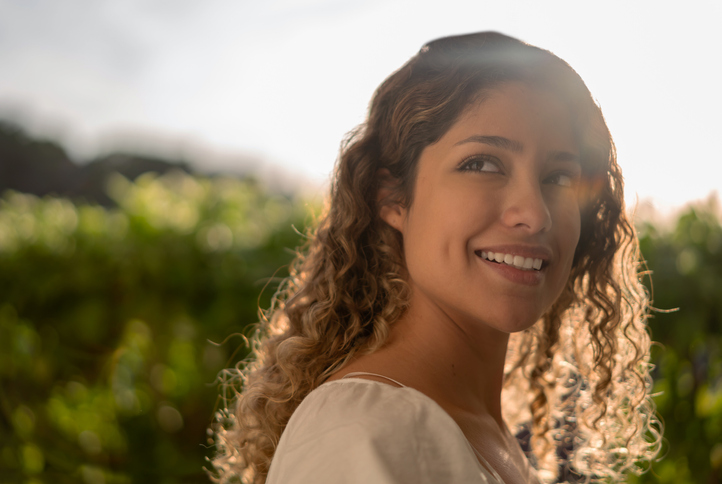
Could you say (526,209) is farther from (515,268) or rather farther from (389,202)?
(389,202)

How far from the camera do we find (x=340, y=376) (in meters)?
1.46

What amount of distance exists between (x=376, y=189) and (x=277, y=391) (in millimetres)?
723

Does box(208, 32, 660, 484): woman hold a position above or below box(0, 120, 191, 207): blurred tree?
above

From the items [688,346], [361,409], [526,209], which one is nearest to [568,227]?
[526,209]

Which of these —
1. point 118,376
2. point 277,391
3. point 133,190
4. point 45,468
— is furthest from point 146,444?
point 277,391

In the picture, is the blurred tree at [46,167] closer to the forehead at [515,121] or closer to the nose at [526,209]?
the forehead at [515,121]

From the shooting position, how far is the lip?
148 cm

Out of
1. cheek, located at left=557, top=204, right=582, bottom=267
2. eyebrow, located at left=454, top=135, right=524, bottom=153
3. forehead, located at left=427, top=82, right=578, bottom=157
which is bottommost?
cheek, located at left=557, top=204, right=582, bottom=267

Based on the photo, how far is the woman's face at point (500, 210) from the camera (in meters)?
1.49

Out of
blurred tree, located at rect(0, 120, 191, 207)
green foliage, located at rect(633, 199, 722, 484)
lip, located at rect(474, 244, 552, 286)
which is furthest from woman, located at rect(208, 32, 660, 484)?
blurred tree, located at rect(0, 120, 191, 207)

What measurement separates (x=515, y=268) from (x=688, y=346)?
1.97 meters

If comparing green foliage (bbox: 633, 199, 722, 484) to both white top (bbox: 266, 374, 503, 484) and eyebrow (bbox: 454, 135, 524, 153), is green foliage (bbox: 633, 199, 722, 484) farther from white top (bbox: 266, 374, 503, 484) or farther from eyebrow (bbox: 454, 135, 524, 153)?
white top (bbox: 266, 374, 503, 484)

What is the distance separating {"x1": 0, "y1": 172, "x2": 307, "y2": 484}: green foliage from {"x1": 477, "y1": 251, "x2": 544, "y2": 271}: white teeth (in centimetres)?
174

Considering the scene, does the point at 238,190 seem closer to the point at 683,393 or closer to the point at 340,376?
the point at 340,376
